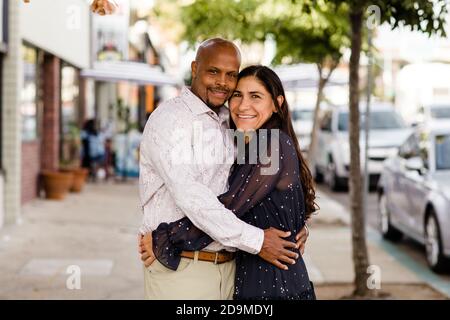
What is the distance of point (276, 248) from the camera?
3818 mm

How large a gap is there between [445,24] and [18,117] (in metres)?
7.81

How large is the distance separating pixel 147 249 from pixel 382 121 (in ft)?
61.9

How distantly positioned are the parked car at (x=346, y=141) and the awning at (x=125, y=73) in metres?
3.95

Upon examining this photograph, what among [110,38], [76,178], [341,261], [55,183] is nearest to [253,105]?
[341,261]

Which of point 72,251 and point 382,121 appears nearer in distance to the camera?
point 72,251

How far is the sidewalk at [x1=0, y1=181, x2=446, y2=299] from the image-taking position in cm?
873

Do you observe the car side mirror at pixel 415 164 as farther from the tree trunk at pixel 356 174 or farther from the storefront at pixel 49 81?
the storefront at pixel 49 81

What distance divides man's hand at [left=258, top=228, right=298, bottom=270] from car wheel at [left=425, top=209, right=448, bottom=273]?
21.3ft

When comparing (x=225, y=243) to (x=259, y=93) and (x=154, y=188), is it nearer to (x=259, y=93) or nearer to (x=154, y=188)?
(x=154, y=188)

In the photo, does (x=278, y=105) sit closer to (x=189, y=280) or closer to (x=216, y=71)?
(x=216, y=71)

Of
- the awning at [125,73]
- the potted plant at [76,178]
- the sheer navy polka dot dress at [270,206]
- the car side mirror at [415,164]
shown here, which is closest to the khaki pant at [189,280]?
the sheer navy polka dot dress at [270,206]

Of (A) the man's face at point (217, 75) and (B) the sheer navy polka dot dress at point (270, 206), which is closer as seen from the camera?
(B) the sheer navy polka dot dress at point (270, 206)

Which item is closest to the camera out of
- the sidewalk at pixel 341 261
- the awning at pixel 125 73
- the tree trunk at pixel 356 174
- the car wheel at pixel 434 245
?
the tree trunk at pixel 356 174

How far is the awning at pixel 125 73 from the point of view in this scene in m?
19.7
